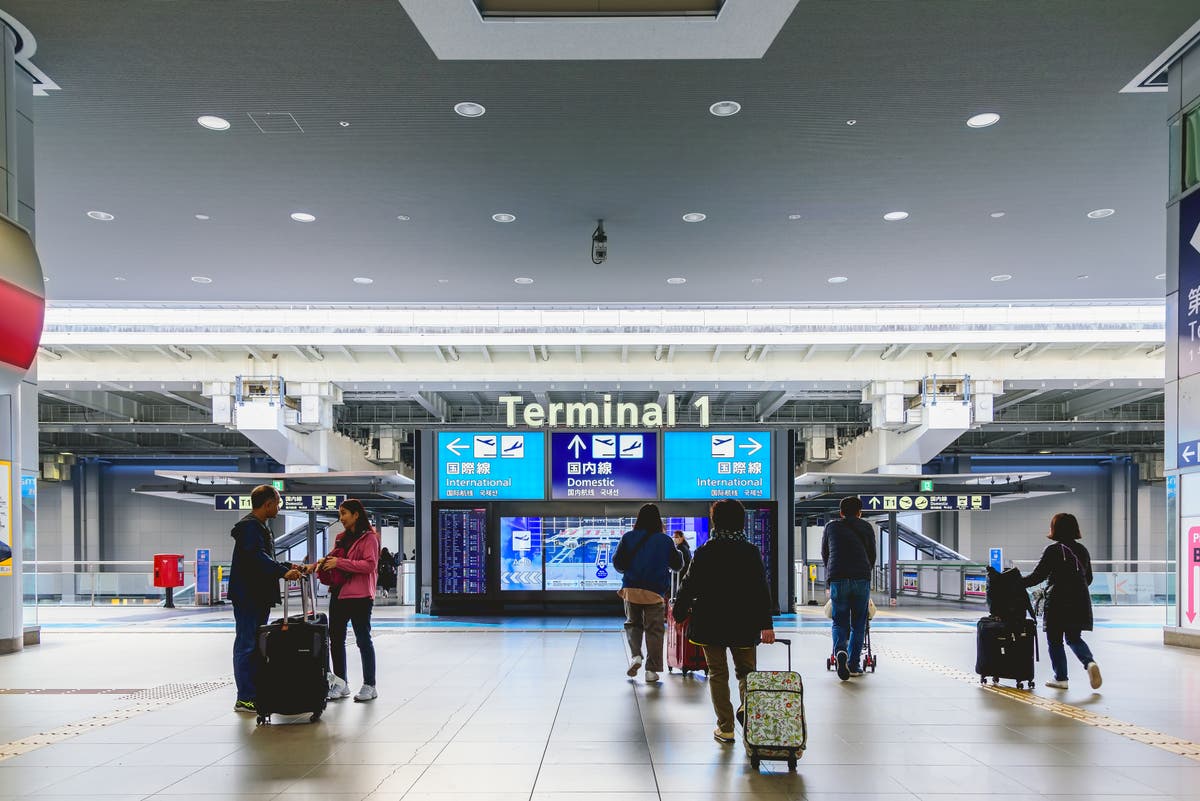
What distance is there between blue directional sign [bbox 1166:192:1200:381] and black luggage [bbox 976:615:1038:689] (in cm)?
346

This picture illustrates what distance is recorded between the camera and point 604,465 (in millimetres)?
16016

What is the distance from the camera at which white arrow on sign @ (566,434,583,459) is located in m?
16.1

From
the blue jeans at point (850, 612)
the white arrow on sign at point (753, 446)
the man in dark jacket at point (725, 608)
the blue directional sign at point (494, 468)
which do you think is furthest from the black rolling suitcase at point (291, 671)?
the white arrow on sign at point (753, 446)

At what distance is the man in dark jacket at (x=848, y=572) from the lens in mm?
8586

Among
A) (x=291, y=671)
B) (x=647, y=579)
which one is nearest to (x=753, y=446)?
(x=647, y=579)

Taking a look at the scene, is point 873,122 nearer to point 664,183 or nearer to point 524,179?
point 664,183

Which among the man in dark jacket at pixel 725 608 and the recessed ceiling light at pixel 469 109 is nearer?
the man in dark jacket at pixel 725 608

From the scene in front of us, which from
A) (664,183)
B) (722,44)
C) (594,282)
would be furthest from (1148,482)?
(722,44)

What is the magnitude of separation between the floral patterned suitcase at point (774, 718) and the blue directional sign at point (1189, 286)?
21.6 feet

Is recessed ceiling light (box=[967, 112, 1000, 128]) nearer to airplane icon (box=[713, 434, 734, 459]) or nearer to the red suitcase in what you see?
the red suitcase

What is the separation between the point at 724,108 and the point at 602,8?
2.09m

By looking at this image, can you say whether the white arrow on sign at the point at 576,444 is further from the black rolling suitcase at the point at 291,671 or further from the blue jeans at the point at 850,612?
the black rolling suitcase at the point at 291,671

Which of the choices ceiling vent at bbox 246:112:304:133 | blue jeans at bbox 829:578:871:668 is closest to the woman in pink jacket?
blue jeans at bbox 829:578:871:668

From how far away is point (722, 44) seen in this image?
7902mm
